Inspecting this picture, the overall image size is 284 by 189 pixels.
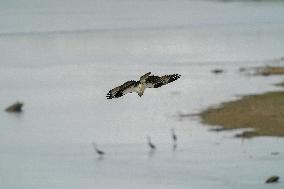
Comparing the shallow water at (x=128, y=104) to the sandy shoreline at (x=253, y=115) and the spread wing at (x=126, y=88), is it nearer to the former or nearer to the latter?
the sandy shoreline at (x=253, y=115)

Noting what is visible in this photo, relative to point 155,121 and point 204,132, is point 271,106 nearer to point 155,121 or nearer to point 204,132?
point 204,132

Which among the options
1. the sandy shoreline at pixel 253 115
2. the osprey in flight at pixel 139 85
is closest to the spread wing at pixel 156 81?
the osprey in flight at pixel 139 85

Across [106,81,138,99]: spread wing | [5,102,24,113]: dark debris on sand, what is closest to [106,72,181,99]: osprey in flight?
[106,81,138,99]: spread wing

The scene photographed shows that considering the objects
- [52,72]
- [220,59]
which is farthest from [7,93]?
[220,59]

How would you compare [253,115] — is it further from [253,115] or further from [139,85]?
[139,85]

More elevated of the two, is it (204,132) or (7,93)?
(7,93)
